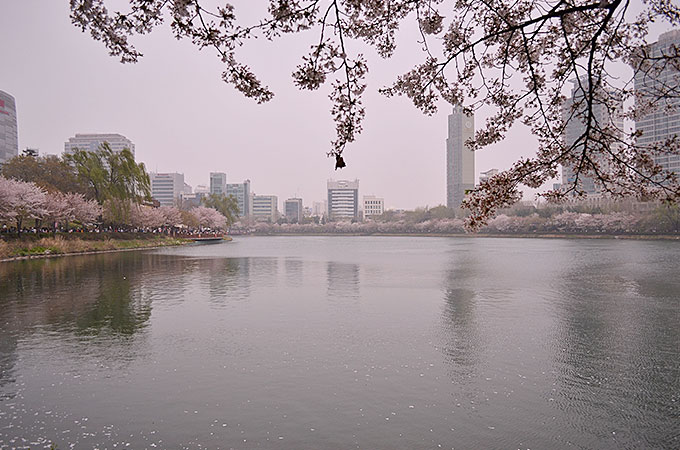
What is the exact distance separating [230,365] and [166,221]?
7152 cm

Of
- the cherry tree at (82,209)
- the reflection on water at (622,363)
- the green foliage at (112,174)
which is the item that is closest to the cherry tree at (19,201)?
the cherry tree at (82,209)

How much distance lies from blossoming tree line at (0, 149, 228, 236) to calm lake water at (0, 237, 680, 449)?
2362 cm

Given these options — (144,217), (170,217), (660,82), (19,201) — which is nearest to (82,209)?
(19,201)

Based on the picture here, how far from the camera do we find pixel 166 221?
2945 inches

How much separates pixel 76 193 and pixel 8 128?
103 metres

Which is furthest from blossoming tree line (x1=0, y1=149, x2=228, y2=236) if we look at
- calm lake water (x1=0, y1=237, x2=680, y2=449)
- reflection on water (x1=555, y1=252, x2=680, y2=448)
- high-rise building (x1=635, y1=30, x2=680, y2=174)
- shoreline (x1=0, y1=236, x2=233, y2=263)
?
high-rise building (x1=635, y1=30, x2=680, y2=174)

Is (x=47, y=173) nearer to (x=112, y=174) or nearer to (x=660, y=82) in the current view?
(x=112, y=174)

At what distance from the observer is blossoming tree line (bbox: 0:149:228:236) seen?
36188mm

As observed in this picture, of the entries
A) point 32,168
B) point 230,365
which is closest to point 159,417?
point 230,365

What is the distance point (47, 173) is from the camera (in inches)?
2108

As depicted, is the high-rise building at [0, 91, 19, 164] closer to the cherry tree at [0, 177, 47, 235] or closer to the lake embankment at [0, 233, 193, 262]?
the lake embankment at [0, 233, 193, 262]

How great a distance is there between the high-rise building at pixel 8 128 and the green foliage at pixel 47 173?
85903 millimetres

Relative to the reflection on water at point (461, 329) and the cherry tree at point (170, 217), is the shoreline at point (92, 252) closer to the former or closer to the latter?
the cherry tree at point (170, 217)

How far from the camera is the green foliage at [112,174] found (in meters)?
45.9
